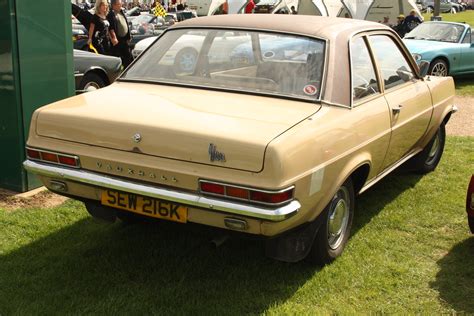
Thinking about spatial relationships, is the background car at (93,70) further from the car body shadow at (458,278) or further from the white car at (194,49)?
the car body shadow at (458,278)

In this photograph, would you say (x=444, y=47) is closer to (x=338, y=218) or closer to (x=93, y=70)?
(x=93, y=70)

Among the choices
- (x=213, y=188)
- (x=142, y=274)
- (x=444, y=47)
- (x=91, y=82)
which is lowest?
(x=142, y=274)

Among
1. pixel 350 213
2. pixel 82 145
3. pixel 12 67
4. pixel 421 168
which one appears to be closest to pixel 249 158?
pixel 82 145

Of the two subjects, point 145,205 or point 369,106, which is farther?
point 369,106

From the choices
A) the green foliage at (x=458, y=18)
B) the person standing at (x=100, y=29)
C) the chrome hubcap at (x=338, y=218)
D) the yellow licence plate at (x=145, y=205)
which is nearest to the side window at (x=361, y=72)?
the chrome hubcap at (x=338, y=218)

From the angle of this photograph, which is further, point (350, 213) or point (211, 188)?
point (350, 213)

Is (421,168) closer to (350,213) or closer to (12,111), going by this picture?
(350,213)

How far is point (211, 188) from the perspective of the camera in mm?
2803

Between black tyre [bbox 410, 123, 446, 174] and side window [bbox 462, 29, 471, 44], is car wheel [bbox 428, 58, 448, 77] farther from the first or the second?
black tyre [bbox 410, 123, 446, 174]

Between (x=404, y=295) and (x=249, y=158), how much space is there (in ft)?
4.66

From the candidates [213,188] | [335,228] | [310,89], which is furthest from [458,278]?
[213,188]

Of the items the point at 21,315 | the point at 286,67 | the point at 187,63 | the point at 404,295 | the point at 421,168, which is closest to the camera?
the point at 21,315

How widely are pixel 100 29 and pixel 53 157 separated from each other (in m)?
6.44

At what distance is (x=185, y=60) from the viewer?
397 cm
